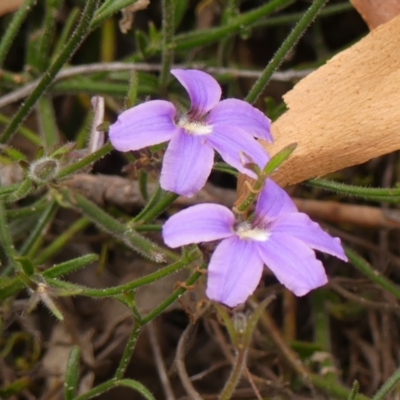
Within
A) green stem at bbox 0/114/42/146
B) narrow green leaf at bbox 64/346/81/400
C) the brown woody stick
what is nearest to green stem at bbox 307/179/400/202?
the brown woody stick

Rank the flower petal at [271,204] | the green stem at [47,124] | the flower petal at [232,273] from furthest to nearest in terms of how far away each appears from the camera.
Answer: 1. the green stem at [47,124]
2. the flower petal at [271,204]
3. the flower petal at [232,273]

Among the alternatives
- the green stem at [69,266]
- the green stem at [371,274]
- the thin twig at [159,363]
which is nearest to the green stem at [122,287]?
the green stem at [69,266]

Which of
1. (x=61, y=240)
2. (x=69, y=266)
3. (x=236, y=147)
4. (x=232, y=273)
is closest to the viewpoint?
(x=232, y=273)

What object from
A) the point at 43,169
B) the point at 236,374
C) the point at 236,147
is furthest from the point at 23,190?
the point at 236,374

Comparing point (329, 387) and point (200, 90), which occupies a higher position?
point (200, 90)

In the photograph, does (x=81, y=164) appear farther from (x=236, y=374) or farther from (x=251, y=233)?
(x=236, y=374)

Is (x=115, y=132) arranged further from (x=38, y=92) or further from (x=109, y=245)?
(x=109, y=245)

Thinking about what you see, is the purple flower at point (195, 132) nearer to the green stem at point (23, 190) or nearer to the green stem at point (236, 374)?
the green stem at point (23, 190)
